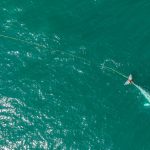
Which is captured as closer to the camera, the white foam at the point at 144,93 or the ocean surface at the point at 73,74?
the ocean surface at the point at 73,74

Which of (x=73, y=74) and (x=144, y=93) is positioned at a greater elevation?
(x=73, y=74)

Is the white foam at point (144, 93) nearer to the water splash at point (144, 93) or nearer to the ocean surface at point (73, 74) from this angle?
the water splash at point (144, 93)

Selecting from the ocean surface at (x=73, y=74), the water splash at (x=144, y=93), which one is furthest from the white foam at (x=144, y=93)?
the ocean surface at (x=73, y=74)

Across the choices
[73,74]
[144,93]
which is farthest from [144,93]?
[73,74]

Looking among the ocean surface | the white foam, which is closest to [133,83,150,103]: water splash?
the white foam

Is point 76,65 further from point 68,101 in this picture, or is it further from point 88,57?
point 68,101

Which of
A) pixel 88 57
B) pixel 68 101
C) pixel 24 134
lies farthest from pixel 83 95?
pixel 24 134

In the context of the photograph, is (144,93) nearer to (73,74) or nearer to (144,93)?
(144,93)

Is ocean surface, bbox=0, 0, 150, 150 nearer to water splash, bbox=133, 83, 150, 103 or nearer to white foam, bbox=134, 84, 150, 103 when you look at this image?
water splash, bbox=133, 83, 150, 103
